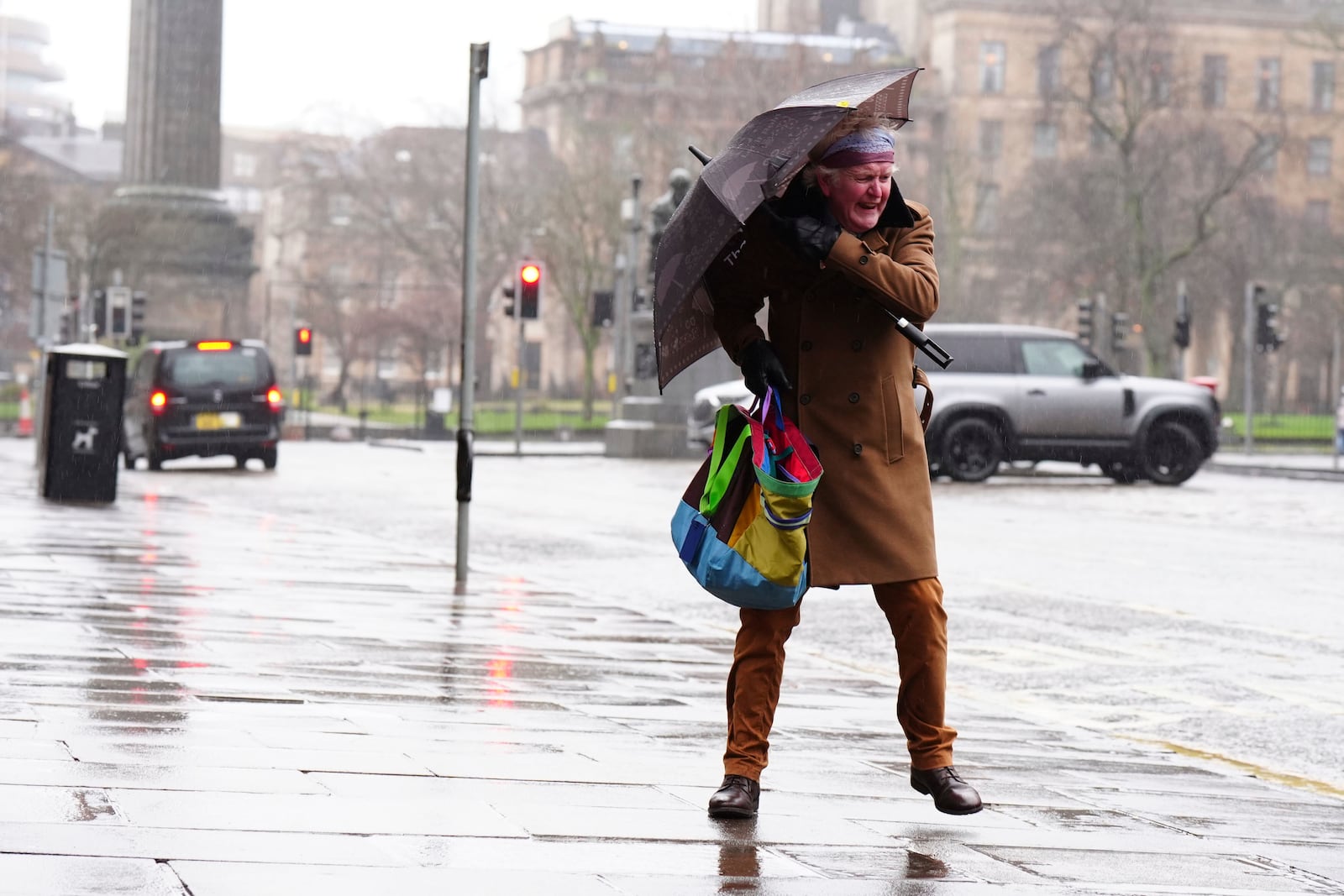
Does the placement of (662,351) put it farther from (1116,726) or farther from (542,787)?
(1116,726)

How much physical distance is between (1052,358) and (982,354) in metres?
0.96

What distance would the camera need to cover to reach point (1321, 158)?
101 metres

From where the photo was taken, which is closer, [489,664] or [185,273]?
[489,664]

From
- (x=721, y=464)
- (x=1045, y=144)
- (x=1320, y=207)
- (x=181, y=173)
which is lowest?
(x=721, y=464)

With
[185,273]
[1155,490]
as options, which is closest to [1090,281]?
[185,273]

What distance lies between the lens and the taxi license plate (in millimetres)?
28297

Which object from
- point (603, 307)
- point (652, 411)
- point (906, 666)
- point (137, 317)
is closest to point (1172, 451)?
point (652, 411)

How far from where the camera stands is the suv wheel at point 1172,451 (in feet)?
89.7

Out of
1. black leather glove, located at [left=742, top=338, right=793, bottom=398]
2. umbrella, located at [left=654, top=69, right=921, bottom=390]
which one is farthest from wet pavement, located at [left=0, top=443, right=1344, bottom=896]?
umbrella, located at [left=654, top=69, right=921, bottom=390]

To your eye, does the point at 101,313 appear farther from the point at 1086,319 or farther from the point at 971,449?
the point at 1086,319

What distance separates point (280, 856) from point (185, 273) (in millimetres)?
39095

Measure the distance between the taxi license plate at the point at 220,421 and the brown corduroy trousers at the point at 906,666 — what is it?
2416cm

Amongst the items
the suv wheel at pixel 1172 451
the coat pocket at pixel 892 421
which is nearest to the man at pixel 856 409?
the coat pocket at pixel 892 421

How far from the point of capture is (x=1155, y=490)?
2623 cm
